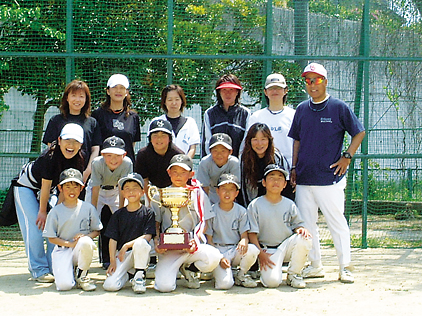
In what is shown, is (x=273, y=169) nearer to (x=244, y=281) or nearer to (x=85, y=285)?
(x=244, y=281)

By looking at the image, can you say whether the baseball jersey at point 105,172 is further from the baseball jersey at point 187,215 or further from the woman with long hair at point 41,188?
the baseball jersey at point 187,215

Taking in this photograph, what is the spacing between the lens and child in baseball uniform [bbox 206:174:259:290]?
205 inches

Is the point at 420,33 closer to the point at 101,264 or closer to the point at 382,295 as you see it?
the point at 382,295

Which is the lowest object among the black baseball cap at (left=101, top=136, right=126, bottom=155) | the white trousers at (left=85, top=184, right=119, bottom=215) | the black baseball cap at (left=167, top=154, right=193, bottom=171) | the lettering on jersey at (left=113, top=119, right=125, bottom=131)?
the white trousers at (left=85, top=184, right=119, bottom=215)

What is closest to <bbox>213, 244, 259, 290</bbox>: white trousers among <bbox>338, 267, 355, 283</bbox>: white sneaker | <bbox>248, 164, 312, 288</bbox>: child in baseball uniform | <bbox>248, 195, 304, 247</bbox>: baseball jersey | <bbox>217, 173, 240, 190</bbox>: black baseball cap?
<bbox>248, 164, 312, 288</bbox>: child in baseball uniform

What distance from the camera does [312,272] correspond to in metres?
5.59

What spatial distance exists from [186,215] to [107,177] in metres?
0.82

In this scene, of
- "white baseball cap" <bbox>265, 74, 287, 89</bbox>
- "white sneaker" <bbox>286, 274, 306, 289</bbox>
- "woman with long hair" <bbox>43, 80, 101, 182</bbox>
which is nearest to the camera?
"white sneaker" <bbox>286, 274, 306, 289</bbox>

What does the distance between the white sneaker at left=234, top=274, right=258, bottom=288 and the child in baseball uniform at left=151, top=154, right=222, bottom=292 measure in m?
0.27

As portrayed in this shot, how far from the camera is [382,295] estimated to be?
495 cm

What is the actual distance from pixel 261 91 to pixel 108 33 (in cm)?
185

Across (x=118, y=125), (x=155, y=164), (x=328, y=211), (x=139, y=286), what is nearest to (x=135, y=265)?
(x=139, y=286)

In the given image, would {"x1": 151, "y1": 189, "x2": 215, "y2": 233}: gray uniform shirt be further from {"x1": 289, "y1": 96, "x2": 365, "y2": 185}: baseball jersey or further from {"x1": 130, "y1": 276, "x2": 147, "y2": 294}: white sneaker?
{"x1": 289, "y1": 96, "x2": 365, "y2": 185}: baseball jersey

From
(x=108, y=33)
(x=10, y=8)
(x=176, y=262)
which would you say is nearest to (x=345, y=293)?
(x=176, y=262)
